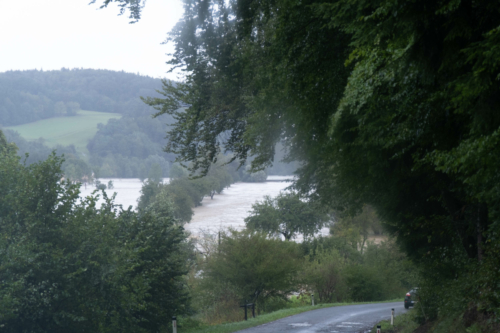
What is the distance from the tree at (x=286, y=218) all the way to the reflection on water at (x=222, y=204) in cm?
614

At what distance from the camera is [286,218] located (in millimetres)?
54219

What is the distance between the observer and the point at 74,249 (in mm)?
15781

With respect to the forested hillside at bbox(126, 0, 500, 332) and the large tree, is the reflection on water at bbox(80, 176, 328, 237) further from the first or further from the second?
the large tree

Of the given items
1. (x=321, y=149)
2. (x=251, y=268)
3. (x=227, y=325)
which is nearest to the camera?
(x=321, y=149)

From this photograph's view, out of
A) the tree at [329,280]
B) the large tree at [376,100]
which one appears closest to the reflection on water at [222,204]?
the tree at [329,280]

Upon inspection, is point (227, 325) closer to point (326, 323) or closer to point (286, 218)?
point (326, 323)

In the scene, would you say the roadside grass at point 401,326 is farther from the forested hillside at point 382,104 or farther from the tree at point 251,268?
the tree at point 251,268

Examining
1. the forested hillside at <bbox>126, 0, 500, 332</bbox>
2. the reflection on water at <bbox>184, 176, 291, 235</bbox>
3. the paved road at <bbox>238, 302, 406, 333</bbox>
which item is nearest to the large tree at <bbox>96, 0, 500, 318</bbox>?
the forested hillside at <bbox>126, 0, 500, 332</bbox>

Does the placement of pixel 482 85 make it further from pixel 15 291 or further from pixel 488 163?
pixel 15 291

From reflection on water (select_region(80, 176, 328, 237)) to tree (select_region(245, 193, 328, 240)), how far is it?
6.14 m

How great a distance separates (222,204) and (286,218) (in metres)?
51.6

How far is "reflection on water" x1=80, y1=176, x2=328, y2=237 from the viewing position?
77.9 metres

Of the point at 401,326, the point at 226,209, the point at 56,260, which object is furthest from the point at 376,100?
the point at 226,209

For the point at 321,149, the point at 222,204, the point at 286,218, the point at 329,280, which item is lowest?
the point at 329,280
